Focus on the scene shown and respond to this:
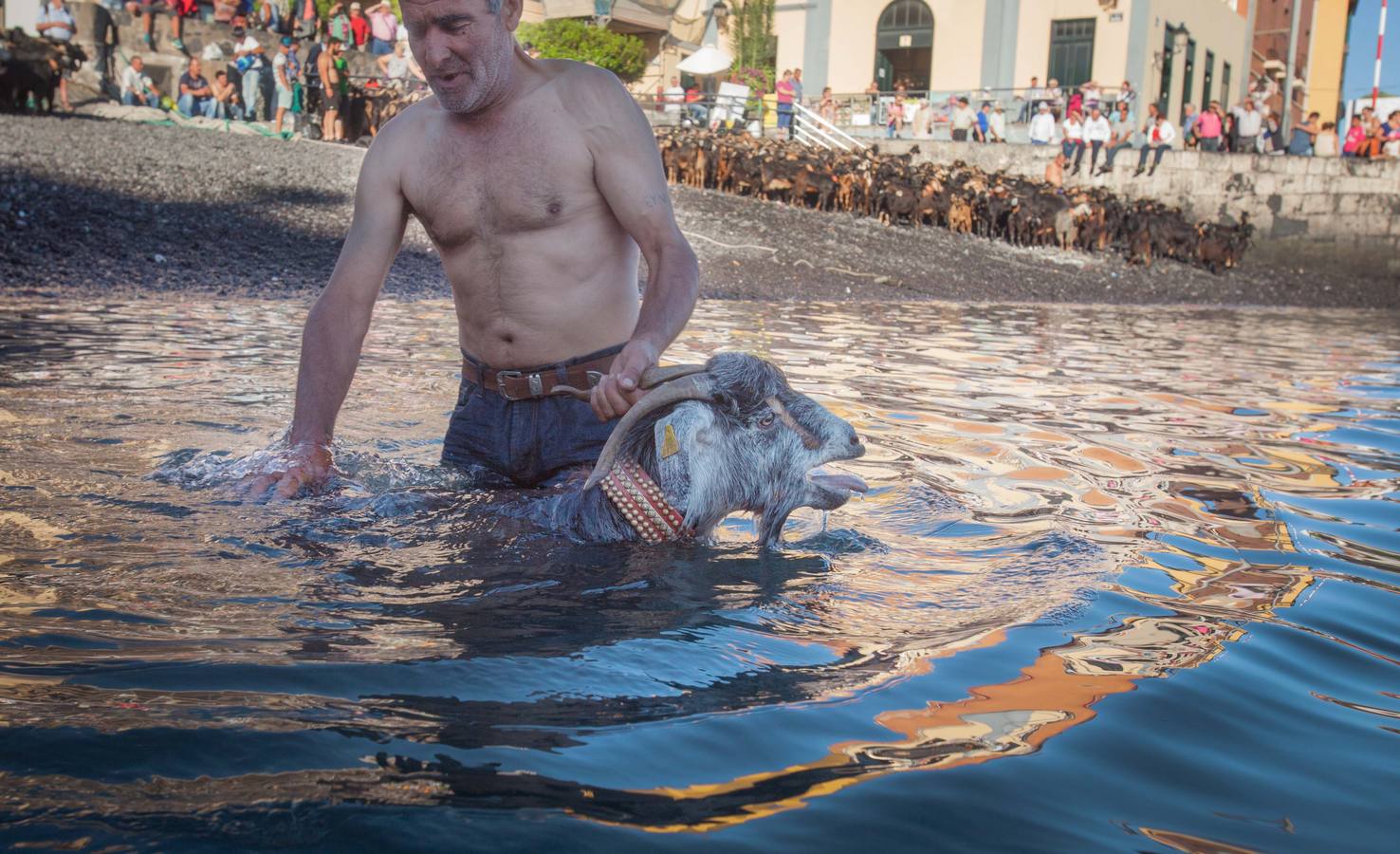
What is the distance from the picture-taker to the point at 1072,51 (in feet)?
114

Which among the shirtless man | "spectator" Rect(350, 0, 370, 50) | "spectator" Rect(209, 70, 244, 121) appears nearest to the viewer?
the shirtless man

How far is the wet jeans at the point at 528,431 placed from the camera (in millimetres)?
4859

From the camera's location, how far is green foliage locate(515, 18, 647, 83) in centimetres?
3809

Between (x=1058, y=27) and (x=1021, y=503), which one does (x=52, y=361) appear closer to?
(x=1021, y=503)

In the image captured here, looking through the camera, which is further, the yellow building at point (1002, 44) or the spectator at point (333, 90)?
the yellow building at point (1002, 44)

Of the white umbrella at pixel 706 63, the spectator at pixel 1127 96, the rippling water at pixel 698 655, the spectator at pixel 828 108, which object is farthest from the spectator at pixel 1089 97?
the rippling water at pixel 698 655

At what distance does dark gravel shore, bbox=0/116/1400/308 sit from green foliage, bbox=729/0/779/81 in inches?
819

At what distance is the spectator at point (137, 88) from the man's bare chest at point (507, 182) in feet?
66.4

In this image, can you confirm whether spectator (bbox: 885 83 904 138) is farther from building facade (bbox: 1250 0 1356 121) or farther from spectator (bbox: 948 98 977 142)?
building facade (bbox: 1250 0 1356 121)

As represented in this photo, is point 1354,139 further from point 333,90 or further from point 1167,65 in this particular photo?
point 333,90

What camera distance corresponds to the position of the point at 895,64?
39031mm

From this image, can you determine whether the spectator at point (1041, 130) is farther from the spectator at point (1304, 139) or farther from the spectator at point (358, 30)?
the spectator at point (358, 30)

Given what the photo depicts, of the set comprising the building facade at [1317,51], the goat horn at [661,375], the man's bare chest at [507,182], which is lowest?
the goat horn at [661,375]

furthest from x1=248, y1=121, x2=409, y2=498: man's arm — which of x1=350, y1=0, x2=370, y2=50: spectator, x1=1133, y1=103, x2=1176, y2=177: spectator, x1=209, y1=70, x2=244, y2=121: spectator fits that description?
x1=1133, y1=103, x2=1176, y2=177: spectator
